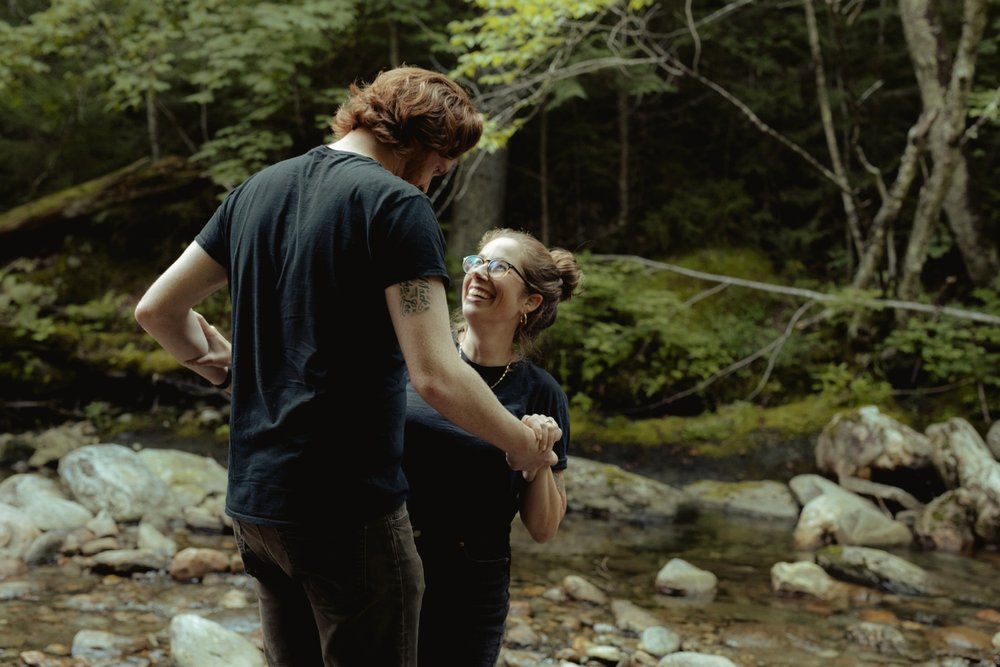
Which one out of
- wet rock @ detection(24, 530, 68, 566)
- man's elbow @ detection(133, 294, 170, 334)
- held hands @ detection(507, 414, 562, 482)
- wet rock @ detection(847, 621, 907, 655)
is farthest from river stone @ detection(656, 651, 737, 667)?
wet rock @ detection(24, 530, 68, 566)

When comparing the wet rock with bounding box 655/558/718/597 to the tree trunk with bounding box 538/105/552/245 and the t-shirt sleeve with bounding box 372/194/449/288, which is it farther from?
the tree trunk with bounding box 538/105/552/245

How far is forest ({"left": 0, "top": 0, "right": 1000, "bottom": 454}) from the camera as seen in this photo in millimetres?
8938

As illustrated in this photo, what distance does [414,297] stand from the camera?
165cm

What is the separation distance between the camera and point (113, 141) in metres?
12.4

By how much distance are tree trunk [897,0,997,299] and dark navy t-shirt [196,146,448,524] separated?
8186 millimetres

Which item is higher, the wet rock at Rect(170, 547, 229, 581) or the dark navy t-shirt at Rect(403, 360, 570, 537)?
the dark navy t-shirt at Rect(403, 360, 570, 537)

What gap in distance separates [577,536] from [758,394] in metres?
3.70

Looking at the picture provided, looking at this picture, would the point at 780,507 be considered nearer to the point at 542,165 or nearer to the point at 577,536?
the point at 577,536

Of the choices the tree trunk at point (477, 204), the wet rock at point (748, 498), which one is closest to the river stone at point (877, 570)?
the wet rock at point (748, 498)

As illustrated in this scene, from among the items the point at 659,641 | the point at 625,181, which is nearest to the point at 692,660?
the point at 659,641

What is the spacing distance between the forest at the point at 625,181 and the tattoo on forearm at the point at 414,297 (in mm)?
5796

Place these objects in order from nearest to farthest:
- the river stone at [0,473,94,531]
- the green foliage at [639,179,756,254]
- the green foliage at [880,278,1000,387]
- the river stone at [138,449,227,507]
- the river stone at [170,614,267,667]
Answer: the river stone at [170,614,267,667], the river stone at [0,473,94,531], the river stone at [138,449,227,507], the green foliage at [880,278,1000,387], the green foliage at [639,179,756,254]

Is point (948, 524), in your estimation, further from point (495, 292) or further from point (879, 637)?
point (495, 292)

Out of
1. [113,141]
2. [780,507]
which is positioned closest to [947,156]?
[780,507]
